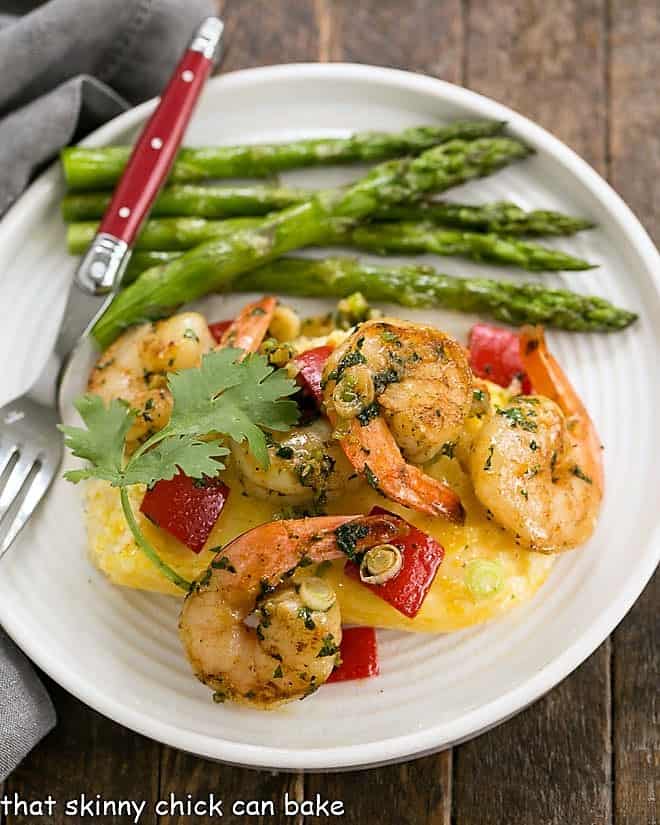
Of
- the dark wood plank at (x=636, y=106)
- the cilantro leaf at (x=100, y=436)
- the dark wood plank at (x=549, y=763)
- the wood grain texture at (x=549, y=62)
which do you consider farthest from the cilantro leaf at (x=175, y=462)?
the wood grain texture at (x=549, y=62)

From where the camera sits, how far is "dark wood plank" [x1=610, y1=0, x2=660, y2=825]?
452 cm

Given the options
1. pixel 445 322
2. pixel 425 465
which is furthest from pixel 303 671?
pixel 445 322

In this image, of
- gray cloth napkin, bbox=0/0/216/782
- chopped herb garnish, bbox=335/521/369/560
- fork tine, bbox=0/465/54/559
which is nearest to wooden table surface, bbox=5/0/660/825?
fork tine, bbox=0/465/54/559

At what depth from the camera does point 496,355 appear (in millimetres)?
4867

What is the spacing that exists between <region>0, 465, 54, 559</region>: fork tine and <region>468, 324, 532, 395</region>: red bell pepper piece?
202 centimetres

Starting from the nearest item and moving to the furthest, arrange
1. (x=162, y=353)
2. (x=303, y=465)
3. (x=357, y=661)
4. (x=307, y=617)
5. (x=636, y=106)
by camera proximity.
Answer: (x=307, y=617)
(x=303, y=465)
(x=357, y=661)
(x=162, y=353)
(x=636, y=106)

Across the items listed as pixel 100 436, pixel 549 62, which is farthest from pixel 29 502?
pixel 549 62

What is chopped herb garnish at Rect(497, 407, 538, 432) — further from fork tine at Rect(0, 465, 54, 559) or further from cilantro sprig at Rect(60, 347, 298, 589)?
fork tine at Rect(0, 465, 54, 559)

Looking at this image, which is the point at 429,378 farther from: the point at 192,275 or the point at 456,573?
the point at 192,275

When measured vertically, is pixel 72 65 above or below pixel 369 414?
above

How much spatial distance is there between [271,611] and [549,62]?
3.64 m

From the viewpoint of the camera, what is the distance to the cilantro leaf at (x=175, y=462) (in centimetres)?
390

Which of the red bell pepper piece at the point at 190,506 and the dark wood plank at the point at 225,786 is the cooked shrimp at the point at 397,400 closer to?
the red bell pepper piece at the point at 190,506

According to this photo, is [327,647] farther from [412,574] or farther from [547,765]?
[547,765]
